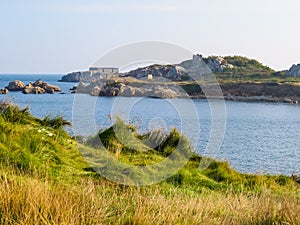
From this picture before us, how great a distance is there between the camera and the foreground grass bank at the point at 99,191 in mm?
5377

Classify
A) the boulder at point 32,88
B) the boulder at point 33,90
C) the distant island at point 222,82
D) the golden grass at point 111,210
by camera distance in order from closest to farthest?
1. the golden grass at point 111,210
2. the distant island at point 222,82
3. the boulder at point 33,90
4. the boulder at point 32,88

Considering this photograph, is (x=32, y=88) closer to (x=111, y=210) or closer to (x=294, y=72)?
(x=294, y=72)

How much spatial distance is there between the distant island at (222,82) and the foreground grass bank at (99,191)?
1602 cm

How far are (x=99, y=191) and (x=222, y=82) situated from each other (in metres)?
100

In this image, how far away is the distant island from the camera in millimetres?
59591

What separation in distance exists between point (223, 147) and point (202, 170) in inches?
Result: 641

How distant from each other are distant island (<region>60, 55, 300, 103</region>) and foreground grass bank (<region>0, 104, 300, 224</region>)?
16.0m

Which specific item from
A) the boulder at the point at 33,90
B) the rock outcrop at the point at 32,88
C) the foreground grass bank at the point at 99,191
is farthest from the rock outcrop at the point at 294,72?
the foreground grass bank at the point at 99,191

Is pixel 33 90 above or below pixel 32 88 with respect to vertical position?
below

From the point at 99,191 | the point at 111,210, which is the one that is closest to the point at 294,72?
the point at 99,191

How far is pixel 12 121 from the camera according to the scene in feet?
37.0

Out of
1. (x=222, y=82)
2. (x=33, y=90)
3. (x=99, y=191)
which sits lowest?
(x=33, y=90)

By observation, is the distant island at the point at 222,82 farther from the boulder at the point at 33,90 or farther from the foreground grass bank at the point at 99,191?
the foreground grass bank at the point at 99,191

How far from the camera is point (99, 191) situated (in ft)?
23.4
